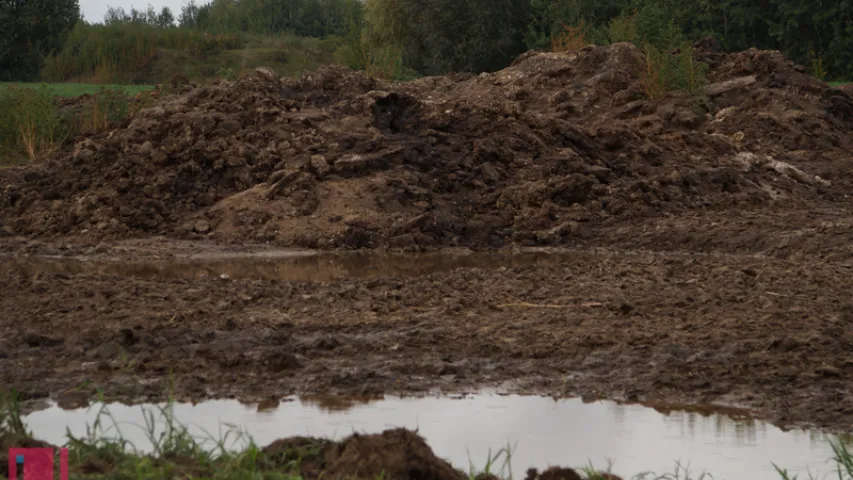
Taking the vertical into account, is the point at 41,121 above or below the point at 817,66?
below

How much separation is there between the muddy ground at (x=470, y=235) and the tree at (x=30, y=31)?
12.4m

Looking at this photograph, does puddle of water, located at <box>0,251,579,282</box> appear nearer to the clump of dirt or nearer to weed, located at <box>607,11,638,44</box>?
the clump of dirt

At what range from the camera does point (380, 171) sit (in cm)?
1523

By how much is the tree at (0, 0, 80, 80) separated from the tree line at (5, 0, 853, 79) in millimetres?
24

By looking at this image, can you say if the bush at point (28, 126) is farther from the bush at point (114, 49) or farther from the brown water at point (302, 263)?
the bush at point (114, 49)

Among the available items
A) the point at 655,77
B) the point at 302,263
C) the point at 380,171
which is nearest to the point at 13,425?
the point at 302,263

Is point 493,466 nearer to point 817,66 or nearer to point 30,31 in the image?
point 817,66

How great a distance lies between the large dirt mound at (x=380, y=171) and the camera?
562 inches

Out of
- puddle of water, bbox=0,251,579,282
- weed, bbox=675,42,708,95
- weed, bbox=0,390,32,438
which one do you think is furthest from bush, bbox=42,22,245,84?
weed, bbox=0,390,32,438

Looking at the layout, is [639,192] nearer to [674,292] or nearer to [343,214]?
[343,214]

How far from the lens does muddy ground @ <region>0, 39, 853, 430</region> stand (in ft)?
23.9

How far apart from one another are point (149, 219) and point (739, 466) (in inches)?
398

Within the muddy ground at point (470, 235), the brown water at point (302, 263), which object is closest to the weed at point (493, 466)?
the muddy ground at point (470, 235)

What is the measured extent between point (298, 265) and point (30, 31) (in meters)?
18.8
